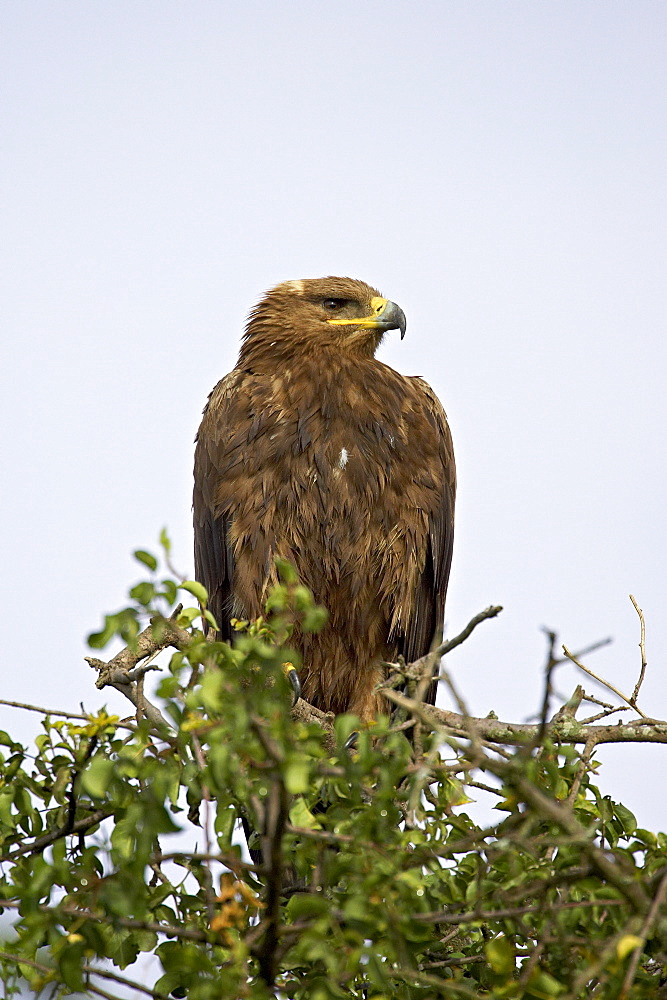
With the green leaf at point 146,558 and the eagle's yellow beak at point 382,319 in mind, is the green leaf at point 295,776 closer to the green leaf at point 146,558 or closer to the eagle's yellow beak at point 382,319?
the green leaf at point 146,558

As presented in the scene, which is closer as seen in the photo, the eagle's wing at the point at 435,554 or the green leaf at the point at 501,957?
the green leaf at the point at 501,957

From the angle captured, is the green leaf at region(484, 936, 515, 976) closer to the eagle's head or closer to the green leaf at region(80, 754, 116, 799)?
the green leaf at region(80, 754, 116, 799)

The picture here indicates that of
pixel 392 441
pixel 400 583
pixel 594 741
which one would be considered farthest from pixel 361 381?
pixel 594 741

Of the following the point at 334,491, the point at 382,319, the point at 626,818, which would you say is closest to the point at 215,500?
the point at 334,491

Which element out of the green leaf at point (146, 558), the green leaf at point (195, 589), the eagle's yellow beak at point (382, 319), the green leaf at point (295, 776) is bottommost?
the green leaf at point (295, 776)

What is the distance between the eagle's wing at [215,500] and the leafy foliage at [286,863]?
2748mm

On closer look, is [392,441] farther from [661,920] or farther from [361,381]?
[661,920]

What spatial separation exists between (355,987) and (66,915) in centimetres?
91

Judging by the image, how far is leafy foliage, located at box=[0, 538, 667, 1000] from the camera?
191 centimetres

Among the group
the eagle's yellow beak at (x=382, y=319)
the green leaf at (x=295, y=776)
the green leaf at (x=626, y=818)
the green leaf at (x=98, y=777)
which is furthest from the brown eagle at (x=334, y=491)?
the green leaf at (x=295, y=776)

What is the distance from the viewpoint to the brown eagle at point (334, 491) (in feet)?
17.2

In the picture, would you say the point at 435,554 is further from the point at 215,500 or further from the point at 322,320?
the point at 322,320

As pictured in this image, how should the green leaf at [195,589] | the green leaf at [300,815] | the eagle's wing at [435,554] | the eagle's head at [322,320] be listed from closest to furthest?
the green leaf at [195,589] < the green leaf at [300,815] < the eagle's wing at [435,554] < the eagle's head at [322,320]

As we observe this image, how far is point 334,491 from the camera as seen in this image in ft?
17.1
